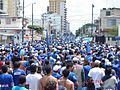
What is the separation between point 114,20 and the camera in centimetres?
12031

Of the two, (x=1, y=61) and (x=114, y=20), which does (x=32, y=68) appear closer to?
(x=1, y=61)

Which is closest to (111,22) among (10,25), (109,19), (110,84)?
(109,19)

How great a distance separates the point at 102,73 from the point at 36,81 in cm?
271

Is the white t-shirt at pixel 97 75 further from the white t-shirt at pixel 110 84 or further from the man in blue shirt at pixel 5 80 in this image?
the man in blue shirt at pixel 5 80

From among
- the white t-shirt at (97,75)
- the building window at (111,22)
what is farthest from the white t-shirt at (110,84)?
the building window at (111,22)

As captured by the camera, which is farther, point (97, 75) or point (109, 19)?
point (109, 19)

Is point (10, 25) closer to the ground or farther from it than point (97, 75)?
farther from it

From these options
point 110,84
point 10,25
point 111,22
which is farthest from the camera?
point 111,22

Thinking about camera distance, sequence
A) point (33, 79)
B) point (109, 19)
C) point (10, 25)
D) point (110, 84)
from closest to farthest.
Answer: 1. point (110, 84)
2. point (33, 79)
3. point (10, 25)
4. point (109, 19)

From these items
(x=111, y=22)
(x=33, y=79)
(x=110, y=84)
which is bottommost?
(x=110, y=84)

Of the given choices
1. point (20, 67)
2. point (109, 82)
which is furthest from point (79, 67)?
point (109, 82)

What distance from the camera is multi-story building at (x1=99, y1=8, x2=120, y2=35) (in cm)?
11944

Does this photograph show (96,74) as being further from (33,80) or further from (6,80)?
(6,80)

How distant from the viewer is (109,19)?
12244 centimetres
